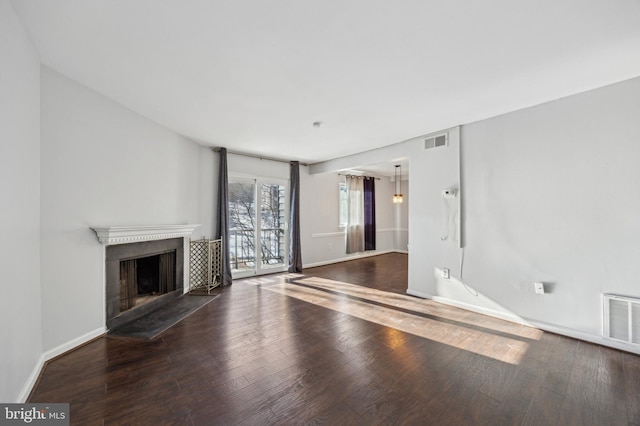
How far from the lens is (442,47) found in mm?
1954

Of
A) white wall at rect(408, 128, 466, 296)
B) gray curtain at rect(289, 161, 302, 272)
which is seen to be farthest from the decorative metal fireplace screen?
white wall at rect(408, 128, 466, 296)

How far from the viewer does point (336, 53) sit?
2.03 meters

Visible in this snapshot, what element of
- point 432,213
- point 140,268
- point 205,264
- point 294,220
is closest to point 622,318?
point 432,213

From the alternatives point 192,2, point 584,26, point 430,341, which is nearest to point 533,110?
point 584,26

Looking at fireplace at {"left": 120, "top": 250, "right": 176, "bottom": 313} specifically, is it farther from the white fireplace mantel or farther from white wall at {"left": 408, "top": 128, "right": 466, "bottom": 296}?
white wall at {"left": 408, "top": 128, "right": 466, "bottom": 296}

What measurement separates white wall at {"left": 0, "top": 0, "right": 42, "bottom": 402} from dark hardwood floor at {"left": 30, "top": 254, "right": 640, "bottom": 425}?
14.4 inches

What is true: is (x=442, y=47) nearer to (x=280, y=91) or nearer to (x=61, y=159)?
(x=280, y=91)

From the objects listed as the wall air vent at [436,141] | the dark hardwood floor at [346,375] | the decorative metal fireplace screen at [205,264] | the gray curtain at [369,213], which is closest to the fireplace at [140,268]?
the decorative metal fireplace screen at [205,264]

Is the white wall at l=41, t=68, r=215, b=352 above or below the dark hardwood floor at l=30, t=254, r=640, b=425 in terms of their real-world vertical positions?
above

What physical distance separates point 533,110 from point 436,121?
3.45ft

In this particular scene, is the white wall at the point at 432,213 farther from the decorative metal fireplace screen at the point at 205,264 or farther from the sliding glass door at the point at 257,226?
the decorative metal fireplace screen at the point at 205,264

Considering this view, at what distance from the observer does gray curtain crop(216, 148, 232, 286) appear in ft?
16.1

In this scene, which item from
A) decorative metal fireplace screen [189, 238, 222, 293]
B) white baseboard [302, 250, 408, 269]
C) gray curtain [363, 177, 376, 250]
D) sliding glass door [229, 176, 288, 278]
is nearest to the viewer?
decorative metal fireplace screen [189, 238, 222, 293]

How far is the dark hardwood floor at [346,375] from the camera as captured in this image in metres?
1.68
